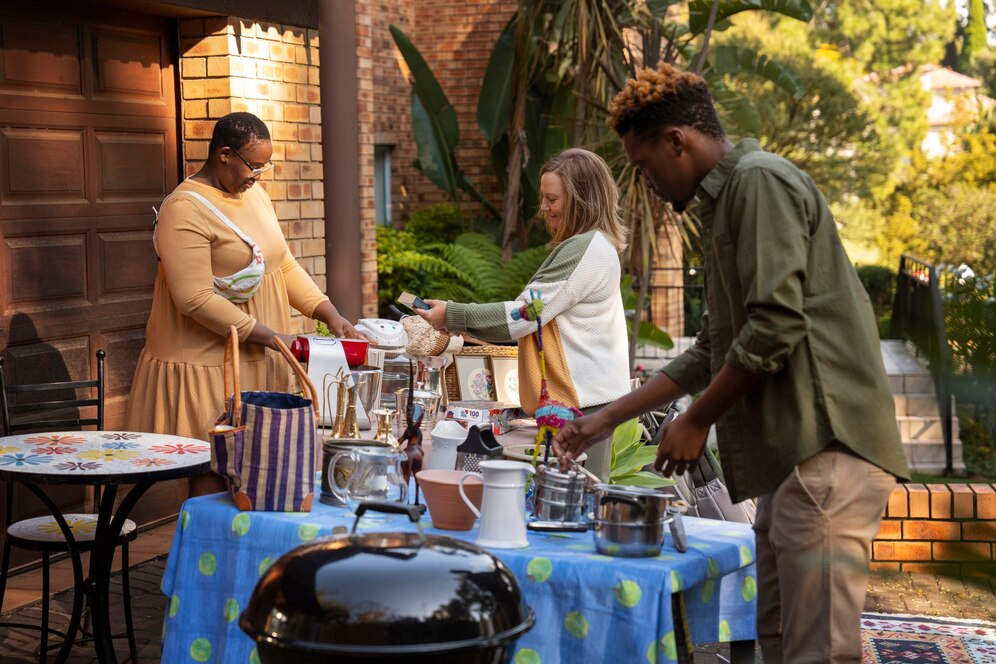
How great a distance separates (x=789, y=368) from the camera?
2.67 m

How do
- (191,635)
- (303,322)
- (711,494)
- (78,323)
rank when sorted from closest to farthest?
(191,635), (711,494), (78,323), (303,322)

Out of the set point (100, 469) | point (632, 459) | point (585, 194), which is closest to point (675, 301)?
point (632, 459)

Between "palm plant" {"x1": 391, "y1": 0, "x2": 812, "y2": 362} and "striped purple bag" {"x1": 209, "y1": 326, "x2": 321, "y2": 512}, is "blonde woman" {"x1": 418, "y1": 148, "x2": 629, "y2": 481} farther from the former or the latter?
"palm plant" {"x1": 391, "y1": 0, "x2": 812, "y2": 362}

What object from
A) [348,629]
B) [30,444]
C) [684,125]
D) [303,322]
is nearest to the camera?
[348,629]

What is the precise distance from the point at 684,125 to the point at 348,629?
139 centimetres

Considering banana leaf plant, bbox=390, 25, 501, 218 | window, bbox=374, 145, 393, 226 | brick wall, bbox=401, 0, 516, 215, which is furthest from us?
brick wall, bbox=401, 0, 516, 215

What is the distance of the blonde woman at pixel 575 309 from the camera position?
4125 millimetres

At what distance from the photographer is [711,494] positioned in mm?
4543

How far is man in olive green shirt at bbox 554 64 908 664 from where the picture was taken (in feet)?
8.46

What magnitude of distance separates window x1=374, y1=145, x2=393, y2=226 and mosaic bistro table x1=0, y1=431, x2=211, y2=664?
9.97 m

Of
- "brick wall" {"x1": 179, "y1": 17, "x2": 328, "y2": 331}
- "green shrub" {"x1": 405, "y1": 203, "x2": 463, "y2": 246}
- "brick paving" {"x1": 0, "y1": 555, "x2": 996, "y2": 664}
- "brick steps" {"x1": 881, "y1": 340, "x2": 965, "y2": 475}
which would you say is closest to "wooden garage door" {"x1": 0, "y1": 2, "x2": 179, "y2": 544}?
"brick wall" {"x1": 179, "y1": 17, "x2": 328, "y2": 331}

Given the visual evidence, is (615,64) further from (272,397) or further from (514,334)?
(272,397)

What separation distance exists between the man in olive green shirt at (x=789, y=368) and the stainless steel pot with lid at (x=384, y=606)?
0.71m

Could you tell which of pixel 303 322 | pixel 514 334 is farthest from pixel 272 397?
pixel 303 322
